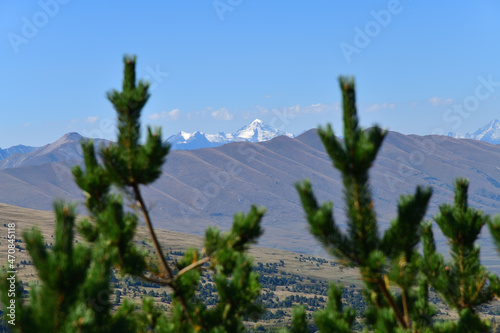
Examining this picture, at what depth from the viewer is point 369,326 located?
33.2 ft

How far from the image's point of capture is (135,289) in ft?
548

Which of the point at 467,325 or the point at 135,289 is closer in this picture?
the point at 467,325

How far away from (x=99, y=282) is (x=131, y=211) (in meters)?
2.49

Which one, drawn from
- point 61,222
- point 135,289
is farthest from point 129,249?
point 135,289

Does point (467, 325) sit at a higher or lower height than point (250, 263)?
lower

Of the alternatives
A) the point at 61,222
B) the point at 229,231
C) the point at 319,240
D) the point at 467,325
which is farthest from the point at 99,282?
the point at 467,325

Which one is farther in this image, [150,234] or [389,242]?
[150,234]

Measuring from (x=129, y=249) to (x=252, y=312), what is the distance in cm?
233

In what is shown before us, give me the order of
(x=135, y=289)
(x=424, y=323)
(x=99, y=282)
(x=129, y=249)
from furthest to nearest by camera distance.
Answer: (x=135, y=289)
(x=424, y=323)
(x=129, y=249)
(x=99, y=282)

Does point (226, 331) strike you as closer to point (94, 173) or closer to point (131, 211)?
point (131, 211)

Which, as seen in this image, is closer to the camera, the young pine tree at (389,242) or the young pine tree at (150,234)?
the young pine tree at (389,242)

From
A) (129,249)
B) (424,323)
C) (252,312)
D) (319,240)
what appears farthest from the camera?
(424,323)

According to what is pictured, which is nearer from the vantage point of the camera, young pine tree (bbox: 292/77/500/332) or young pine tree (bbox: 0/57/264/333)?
young pine tree (bbox: 292/77/500/332)

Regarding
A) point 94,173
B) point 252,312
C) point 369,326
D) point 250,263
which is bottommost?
point 369,326
